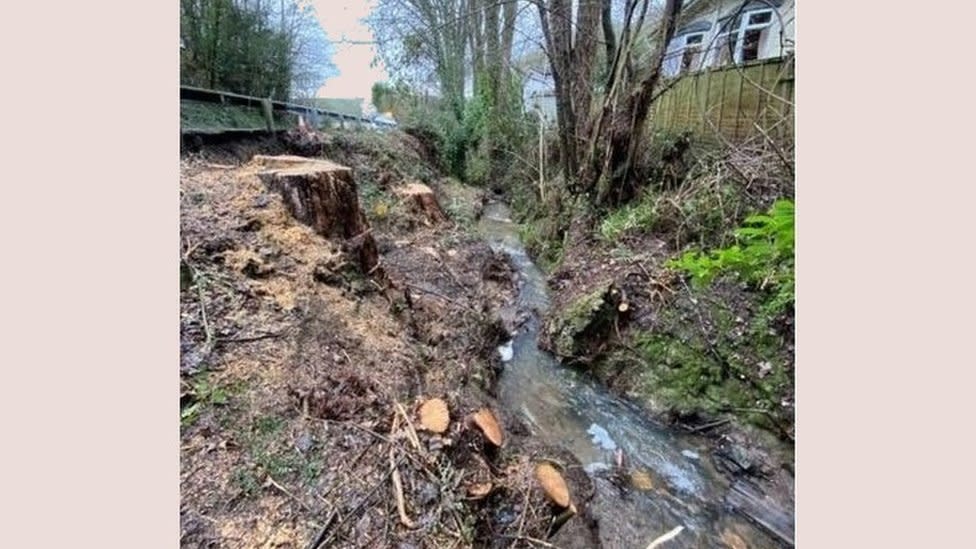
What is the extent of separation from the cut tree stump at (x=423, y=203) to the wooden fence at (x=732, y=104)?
3.44 metres

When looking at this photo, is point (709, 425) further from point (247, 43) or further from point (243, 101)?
point (247, 43)

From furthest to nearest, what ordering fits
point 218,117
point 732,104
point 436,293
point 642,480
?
point 218,117 → point 732,104 → point 436,293 → point 642,480

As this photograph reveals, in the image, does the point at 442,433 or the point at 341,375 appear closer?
the point at 442,433

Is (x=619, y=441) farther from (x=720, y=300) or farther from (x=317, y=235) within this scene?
(x=317, y=235)

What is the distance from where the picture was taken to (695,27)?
12.3 metres

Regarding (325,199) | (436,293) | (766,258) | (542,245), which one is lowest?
(436,293)

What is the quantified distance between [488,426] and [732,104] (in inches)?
190

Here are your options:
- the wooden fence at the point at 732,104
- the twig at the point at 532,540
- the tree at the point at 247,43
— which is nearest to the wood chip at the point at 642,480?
the twig at the point at 532,540

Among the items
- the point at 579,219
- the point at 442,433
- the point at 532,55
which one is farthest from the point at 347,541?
the point at 532,55

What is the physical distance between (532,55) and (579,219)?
26.0 ft

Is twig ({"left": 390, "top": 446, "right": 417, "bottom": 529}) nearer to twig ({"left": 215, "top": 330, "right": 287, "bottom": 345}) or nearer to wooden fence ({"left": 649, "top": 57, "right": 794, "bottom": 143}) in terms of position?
twig ({"left": 215, "top": 330, "right": 287, "bottom": 345})

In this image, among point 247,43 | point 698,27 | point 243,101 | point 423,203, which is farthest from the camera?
point 698,27

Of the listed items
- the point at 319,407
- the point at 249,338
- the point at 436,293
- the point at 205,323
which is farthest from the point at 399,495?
the point at 436,293

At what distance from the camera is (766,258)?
2.85m
